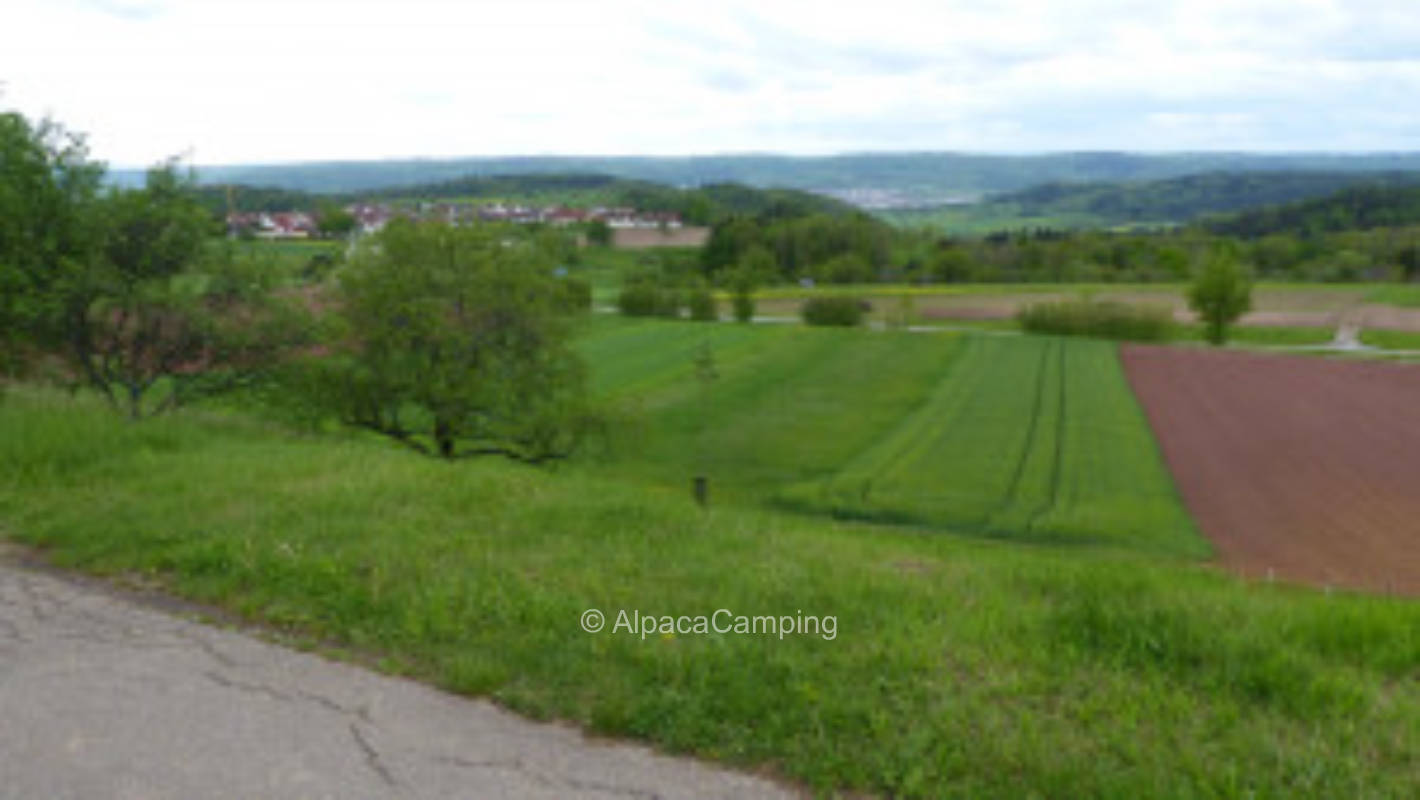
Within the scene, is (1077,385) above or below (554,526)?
below

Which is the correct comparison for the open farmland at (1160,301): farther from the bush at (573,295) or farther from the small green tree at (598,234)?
the bush at (573,295)

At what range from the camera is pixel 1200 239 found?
143 m

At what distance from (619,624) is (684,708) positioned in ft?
3.54

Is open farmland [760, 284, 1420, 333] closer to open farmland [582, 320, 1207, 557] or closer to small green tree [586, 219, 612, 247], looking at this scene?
open farmland [582, 320, 1207, 557]

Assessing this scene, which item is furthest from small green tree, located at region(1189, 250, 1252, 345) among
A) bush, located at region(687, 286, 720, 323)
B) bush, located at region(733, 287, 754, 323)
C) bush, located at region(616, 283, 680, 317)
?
bush, located at region(616, 283, 680, 317)

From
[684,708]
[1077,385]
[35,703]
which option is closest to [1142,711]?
[684,708]

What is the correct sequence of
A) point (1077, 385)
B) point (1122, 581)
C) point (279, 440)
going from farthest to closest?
point (1077, 385)
point (279, 440)
point (1122, 581)

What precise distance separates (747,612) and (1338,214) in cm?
18382

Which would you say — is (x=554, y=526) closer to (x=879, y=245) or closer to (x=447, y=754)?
(x=447, y=754)

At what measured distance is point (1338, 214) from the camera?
516 feet

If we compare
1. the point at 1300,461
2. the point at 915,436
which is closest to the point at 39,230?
the point at 915,436

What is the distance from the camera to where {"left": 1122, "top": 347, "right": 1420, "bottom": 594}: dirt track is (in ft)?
72.1

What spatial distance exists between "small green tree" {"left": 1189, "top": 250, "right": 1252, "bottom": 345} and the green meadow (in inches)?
2945

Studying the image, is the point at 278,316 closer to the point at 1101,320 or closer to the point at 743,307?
the point at 1101,320
